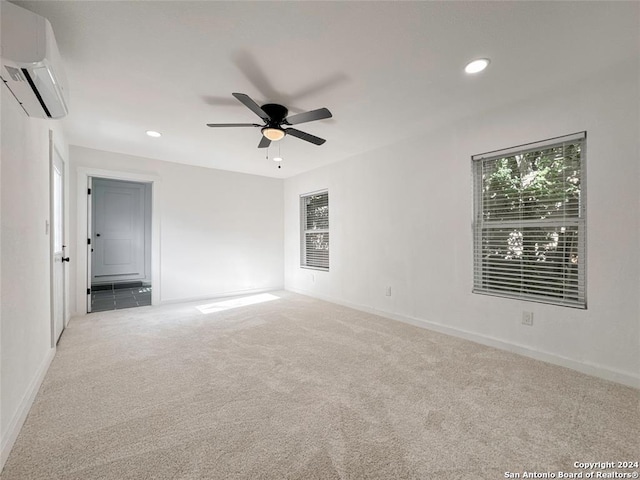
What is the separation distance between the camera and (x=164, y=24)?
67.6 inches

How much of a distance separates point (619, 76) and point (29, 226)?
444 centimetres

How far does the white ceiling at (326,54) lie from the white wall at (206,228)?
1468 millimetres

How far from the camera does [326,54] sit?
6.48 ft

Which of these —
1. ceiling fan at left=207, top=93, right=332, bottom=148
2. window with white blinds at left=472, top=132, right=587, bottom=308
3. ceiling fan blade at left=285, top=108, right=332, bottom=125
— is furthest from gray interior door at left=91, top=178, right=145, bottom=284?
window with white blinds at left=472, top=132, right=587, bottom=308

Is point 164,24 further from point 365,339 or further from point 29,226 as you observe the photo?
point 365,339

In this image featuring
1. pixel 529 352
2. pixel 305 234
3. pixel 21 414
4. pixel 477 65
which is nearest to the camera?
pixel 21 414

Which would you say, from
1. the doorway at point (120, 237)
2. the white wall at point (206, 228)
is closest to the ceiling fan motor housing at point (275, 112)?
the white wall at point (206, 228)

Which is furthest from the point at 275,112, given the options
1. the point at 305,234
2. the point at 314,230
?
the point at 305,234

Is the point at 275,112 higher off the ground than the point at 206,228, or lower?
higher

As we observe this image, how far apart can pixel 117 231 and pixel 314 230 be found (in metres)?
4.46

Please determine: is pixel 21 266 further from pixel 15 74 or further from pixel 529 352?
pixel 529 352

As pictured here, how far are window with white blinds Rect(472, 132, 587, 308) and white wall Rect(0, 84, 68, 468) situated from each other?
3.62m

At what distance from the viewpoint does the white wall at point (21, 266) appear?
5.04ft

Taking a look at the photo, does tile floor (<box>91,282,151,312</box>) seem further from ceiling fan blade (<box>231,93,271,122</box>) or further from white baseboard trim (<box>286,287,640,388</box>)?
white baseboard trim (<box>286,287,640,388</box>)
